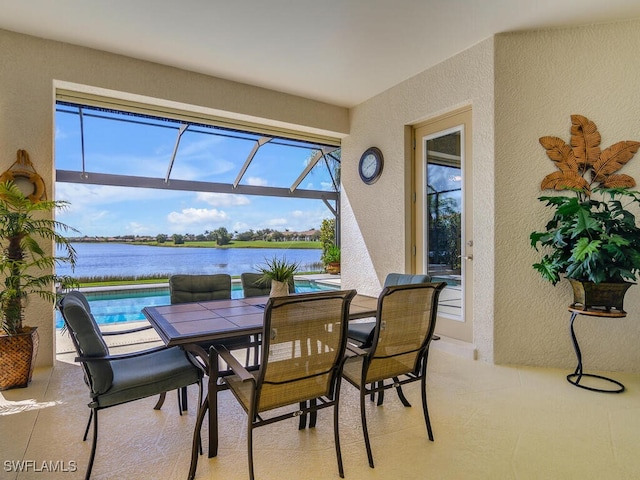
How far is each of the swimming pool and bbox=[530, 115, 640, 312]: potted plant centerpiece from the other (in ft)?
12.8

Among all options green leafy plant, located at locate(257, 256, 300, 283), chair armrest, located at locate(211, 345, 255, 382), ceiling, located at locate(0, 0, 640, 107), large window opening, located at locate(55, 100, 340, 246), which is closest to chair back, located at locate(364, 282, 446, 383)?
chair armrest, located at locate(211, 345, 255, 382)

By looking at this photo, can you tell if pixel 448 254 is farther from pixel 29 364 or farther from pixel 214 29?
pixel 29 364

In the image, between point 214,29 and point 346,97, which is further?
point 346,97

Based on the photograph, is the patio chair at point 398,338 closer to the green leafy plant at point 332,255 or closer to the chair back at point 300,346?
the chair back at point 300,346

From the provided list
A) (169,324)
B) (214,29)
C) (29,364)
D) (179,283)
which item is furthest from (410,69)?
(29,364)

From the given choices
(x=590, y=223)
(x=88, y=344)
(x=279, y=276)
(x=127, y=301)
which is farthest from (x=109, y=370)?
(x=127, y=301)

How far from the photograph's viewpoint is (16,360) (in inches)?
106

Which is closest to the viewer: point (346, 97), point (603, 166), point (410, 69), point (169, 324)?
point (169, 324)

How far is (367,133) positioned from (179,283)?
318cm

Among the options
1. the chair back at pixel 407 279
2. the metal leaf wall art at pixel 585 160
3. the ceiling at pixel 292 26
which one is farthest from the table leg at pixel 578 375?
the ceiling at pixel 292 26

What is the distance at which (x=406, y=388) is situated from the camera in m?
2.74

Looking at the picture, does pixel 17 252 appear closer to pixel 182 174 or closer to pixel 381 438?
pixel 381 438

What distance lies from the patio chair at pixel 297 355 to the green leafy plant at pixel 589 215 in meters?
2.03

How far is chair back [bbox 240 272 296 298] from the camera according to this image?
308cm
